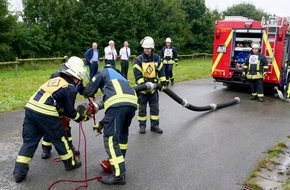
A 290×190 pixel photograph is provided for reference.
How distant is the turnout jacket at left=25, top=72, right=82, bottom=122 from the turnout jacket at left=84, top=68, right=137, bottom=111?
306 millimetres

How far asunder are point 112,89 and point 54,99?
2.32 feet

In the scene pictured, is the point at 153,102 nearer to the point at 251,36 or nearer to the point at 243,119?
the point at 243,119

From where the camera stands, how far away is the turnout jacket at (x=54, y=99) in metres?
3.97

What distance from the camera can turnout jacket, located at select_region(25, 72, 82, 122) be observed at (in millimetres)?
3975

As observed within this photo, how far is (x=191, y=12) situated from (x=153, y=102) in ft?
101

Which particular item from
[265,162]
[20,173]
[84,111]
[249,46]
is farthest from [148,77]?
[249,46]

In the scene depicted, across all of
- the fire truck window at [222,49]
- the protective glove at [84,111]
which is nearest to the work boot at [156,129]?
the protective glove at [84,111]

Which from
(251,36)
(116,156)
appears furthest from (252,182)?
(251,36)

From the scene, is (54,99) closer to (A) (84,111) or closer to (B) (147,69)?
(A) (84,111)

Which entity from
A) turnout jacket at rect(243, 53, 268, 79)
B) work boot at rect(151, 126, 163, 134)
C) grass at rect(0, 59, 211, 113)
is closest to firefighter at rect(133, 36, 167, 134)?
work boot at rect(151, 126, 163, 134)

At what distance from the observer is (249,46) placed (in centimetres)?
1078

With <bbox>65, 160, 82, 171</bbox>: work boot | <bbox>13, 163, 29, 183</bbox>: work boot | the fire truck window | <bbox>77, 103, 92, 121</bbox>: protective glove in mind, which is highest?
the fire truck window

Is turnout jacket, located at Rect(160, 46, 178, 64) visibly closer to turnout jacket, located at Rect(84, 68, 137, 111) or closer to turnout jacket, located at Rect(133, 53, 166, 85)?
turnout jacket, located at Rect(133, 53, 166, 85)

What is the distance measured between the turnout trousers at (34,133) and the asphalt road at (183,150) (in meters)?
0.25
